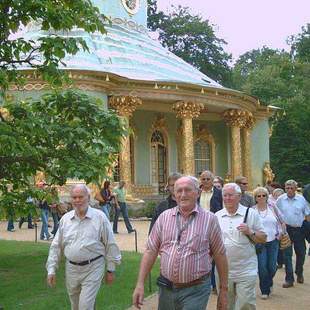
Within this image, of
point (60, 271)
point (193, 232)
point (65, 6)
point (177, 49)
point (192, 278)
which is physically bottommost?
point (60, 271)

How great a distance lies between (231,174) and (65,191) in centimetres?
1067

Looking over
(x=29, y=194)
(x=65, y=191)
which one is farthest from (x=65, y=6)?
(x=65, y=191)

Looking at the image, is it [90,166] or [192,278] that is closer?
[192,278]

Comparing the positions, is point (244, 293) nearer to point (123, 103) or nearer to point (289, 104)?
point (123, 103)

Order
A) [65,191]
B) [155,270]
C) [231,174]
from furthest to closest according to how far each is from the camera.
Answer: [231,174], [65,191], [155,270]

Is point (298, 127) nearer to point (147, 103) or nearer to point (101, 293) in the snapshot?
point (147, 103)

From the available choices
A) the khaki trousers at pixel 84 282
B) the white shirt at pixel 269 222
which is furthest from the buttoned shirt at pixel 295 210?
the khaki trousers at pixel 84 282

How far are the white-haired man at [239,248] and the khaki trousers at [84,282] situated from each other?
4.45ft

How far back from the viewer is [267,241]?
8586mm

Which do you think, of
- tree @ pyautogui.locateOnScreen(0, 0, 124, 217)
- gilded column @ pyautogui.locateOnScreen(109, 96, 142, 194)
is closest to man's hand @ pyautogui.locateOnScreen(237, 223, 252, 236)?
tree @ pyautogui.locateOnScreen(0, 0, 124, 217)

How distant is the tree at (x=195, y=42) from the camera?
171 ft

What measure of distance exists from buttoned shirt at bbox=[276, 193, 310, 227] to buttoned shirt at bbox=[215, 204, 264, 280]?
4.13m

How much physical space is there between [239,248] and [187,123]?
62.7 ft

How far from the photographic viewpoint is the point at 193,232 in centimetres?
457
